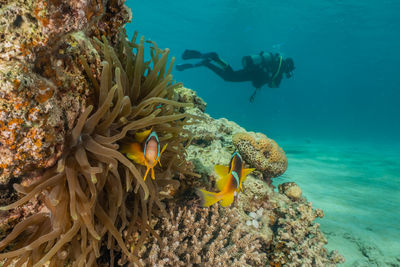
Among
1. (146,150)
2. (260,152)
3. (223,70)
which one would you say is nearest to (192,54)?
(223,70)

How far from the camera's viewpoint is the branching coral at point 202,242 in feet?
6.82

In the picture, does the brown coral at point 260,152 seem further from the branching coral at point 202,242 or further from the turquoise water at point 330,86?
the turquoise water at point 330,86

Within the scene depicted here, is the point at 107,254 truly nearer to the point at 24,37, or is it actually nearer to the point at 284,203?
the point at 24,37

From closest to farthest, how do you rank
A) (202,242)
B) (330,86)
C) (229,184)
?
(229,184) → (202,242) → (330,86)

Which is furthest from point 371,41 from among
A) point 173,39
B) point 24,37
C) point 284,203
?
point 24,37

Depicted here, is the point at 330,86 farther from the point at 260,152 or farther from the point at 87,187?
the point at 87,187

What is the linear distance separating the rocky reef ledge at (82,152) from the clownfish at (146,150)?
8 cm

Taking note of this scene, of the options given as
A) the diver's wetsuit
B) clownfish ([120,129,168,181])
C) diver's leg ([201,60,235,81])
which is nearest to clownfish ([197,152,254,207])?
clownfish ([120,129,168,181])

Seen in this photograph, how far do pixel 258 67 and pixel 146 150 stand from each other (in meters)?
9.96

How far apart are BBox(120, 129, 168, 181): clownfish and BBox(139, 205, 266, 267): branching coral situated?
915 mm

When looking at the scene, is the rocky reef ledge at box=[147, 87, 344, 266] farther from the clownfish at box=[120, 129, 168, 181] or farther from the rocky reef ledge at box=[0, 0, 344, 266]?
the clownfish at box=[120, 129, 168, 181]

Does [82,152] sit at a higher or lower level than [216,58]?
lower

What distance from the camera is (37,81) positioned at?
3.95 feet

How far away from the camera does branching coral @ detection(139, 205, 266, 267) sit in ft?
6.82
